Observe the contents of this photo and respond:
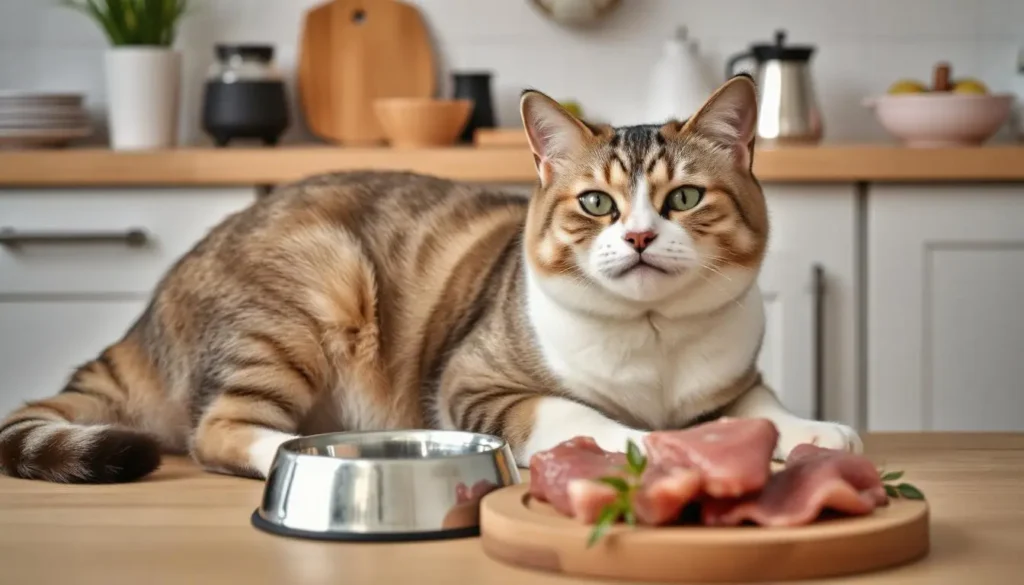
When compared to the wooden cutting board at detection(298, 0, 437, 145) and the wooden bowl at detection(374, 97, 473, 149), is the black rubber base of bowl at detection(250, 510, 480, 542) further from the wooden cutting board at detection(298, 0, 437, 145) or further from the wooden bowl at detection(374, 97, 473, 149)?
the wooden cutting board at detection(298, 0, 437, 145)

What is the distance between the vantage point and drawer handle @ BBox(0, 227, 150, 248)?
3314 millimetres

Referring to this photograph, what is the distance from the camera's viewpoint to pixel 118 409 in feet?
6.48

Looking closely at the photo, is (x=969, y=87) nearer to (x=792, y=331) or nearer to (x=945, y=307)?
(x=945, y=307)

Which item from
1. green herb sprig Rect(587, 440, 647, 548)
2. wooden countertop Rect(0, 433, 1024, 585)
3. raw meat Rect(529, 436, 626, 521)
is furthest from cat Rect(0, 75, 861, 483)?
green herb sprig Rect(587, 440, 647, 548)

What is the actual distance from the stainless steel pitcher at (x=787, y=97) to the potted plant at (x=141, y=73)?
153 cm

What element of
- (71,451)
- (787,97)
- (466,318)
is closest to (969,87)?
(787,97)

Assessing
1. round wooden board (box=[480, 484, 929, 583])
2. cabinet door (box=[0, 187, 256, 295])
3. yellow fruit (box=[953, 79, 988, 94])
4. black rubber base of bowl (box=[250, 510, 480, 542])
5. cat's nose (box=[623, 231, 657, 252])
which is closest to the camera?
round wooden board (box=[480, 484, 929, 583])

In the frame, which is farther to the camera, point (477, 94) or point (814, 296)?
point (477, 94)

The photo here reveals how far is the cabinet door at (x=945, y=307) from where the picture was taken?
3232mm

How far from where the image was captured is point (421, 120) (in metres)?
3.47

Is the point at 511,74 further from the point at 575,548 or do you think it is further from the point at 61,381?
the point at 575,548

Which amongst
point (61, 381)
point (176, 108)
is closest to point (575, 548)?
point (61, 381)

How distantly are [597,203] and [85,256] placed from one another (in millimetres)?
1977

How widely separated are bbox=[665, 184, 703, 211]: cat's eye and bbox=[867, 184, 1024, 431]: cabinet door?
64.0 inches
